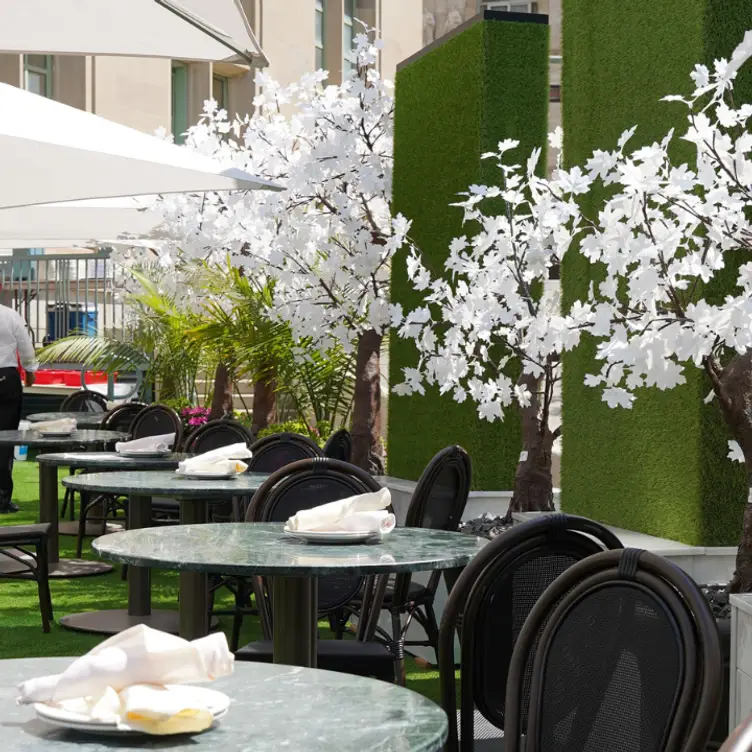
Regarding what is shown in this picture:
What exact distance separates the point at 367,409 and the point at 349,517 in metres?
5.25

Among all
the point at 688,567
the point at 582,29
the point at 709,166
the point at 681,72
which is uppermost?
the point at 582,29

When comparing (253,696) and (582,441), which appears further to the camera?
(582,441)

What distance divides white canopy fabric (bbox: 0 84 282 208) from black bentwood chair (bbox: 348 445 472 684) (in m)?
2.01

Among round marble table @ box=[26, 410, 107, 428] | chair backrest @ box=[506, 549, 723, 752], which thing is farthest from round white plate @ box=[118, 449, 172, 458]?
chair backrest @ box=[506, 549, 723, 752]

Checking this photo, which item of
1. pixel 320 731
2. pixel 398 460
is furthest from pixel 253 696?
pixel 398 460

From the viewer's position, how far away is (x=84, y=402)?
12320mm

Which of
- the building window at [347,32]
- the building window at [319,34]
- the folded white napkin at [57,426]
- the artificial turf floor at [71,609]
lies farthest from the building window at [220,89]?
the folded white napkin at [57,426]

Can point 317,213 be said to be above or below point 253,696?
above

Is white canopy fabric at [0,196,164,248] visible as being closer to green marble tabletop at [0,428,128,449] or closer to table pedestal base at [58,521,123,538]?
green marble tabletop at [0,428,128,449]

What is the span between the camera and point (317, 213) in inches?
364

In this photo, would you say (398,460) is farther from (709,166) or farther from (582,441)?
(709,166)

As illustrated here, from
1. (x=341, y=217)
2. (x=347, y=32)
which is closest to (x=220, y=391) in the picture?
(x=341, y=217)

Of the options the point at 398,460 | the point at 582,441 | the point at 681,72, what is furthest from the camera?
the point at 398,460

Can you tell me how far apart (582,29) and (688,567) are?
265 centimetres
